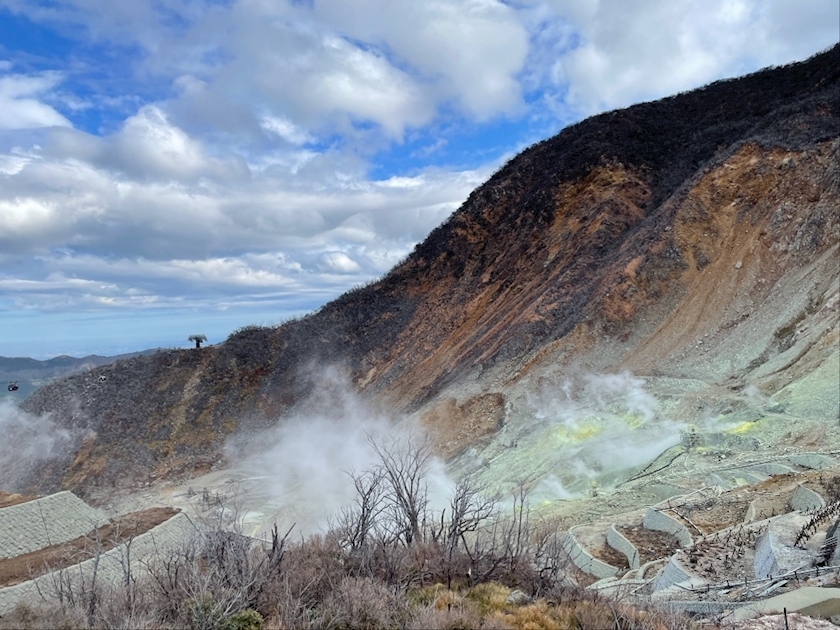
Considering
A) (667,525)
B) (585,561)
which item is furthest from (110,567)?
(667,525)

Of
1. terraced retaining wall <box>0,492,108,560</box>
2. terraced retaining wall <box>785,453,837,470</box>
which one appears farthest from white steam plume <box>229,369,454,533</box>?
terraced retaining wall <box>785,453,837,470</box>

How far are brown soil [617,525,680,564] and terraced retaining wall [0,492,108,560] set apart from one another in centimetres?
1518

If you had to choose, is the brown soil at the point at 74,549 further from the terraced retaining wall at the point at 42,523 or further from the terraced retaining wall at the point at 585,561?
the terraced retaining wall at the point at 585,561

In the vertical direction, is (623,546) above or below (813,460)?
below

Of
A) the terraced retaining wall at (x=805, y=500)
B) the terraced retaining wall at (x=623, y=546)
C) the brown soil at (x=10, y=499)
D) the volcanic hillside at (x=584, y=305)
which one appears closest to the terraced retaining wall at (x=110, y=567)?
the brown soil at (x=10, y=499)

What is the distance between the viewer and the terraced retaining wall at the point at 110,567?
11812mm

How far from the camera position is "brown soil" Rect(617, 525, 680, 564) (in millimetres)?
13953

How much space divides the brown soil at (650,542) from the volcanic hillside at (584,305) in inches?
252

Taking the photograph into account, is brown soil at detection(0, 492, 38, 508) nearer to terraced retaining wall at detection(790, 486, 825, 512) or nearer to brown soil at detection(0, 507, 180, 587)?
brown soil at detection(0, 507, 180, 587)

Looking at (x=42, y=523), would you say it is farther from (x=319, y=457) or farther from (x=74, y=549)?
(x=319, y=457)

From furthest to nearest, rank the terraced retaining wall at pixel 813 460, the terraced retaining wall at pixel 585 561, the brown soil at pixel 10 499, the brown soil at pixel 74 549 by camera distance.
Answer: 1. the brown soil at pixel 10 499
2. the terraced retaining wall at pixel 813 460
3. the brown soil at pixel 74 549
4. the terraced retaining wall at pixel 585 561

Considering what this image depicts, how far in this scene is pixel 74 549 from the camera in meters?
16.2

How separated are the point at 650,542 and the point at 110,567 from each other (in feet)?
40.5

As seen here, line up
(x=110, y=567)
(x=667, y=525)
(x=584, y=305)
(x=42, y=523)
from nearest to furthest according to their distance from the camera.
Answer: (x=667, y=525), (x=110, y=567), (x=42, y=523), (x=584, y=305)
